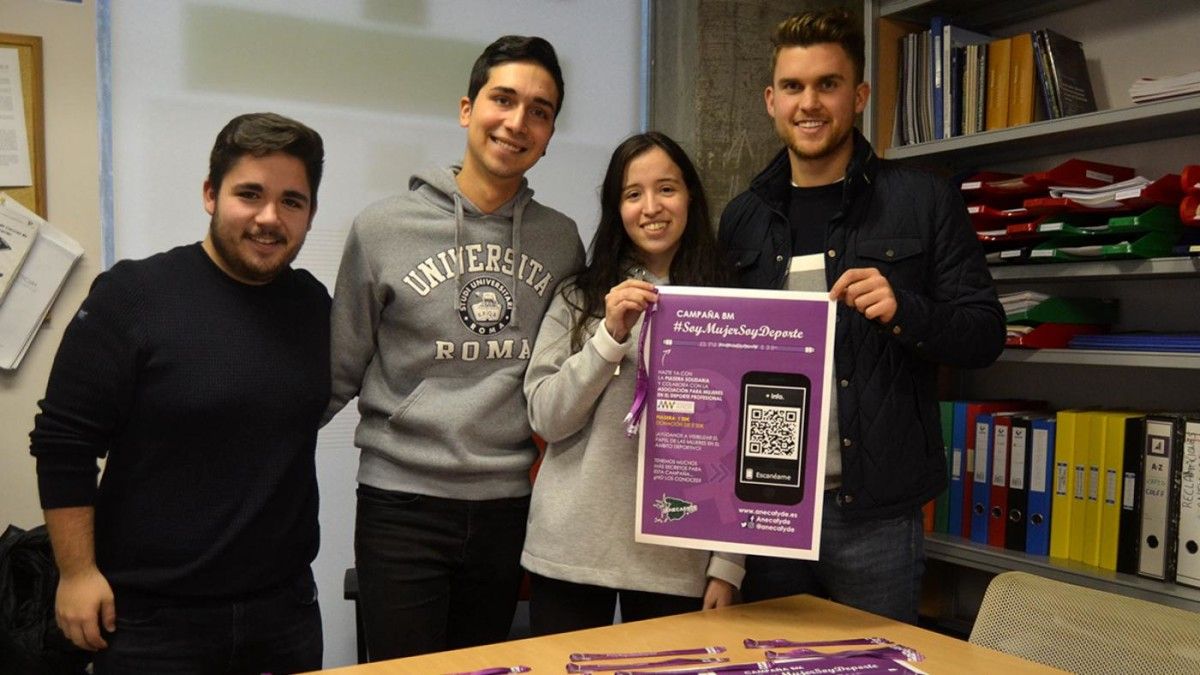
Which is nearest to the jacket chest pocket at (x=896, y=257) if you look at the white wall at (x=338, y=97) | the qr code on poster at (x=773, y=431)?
the qr code on poster at (x=773, y=431)

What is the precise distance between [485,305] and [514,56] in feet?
1.72

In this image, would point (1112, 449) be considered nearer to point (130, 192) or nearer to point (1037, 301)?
point (1037, 301)

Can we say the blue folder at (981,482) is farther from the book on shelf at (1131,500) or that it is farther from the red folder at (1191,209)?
the red folder at (1191,209)

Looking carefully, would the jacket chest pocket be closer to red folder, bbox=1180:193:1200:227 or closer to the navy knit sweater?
red folder, bbox=1180:193:1200:227

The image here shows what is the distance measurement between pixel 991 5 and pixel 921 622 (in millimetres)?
1995

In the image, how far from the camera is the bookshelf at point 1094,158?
8.14 feet

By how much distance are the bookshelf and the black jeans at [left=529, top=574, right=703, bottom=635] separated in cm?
131

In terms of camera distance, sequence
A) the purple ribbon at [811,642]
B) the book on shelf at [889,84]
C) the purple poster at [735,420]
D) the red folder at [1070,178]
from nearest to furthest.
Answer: the purple ribbon at [811,642] → the purple poster at [735,420] → the red folder at [1070,178] → the book on shelf at [889,84]

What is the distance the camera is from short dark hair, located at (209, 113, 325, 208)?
5.81 ft

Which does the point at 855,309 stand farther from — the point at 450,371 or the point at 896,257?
the point at 450,371

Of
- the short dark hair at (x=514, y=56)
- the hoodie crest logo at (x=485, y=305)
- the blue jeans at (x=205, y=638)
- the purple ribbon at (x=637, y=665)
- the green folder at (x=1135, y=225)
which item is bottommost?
the blue jeans at (x=205, y=638)

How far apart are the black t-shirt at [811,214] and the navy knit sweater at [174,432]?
3.59ft

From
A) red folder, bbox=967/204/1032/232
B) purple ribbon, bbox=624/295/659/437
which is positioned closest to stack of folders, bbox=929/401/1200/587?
red folder, bbox=967/204/1032/232

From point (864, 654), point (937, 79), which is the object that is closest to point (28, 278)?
point (864, 654)
